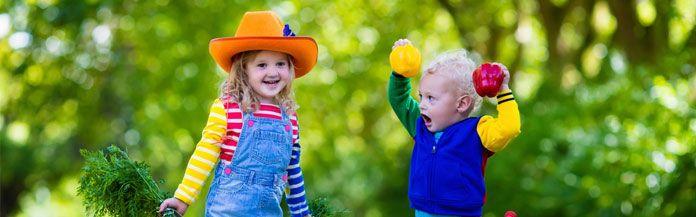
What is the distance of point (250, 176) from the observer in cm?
426

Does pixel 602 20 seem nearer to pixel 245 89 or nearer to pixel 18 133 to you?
pixel 18 133

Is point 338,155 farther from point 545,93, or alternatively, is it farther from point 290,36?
point 290,36

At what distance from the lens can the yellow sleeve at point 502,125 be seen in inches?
165

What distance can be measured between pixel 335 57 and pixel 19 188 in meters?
5.59

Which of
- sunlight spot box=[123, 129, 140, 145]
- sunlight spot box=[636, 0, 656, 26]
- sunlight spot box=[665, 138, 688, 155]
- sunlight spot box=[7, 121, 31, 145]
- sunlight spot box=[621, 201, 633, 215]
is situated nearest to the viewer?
sunlight spot box=[665, 138, 688, 155]

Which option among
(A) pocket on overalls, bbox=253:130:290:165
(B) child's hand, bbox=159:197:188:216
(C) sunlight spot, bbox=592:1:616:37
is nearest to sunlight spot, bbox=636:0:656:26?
(C) sunlight spot, bbox=592:1:616:37

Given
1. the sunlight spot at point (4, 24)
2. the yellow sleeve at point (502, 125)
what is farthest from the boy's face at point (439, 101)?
the sunlight spot at point (4, 24)

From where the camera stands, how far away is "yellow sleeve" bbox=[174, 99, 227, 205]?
4.25 m

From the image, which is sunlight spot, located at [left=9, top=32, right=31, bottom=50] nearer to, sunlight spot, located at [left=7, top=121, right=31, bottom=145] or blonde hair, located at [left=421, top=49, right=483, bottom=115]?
sunlight spot, located at [left=7, top=121, right=31, bottom=145]

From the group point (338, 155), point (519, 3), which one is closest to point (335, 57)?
point (338, 155)

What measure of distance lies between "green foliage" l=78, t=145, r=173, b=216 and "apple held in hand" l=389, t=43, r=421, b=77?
1.01 metres

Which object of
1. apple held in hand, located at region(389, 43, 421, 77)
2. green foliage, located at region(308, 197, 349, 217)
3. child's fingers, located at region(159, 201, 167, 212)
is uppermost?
apple held in hand, located at region(389, 43, 421, 77)

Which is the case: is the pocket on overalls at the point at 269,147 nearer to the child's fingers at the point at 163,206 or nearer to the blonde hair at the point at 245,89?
the blonde hair at the point at 245,89

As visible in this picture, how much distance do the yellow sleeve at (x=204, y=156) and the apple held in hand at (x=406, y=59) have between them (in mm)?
678
